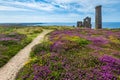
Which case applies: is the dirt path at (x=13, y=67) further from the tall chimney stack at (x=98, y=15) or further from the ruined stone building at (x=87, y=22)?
the ruined stone building at (x=87, y=22)

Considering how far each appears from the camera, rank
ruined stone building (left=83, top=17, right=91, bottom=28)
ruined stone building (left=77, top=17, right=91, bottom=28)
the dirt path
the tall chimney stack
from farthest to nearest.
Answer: ruined stone building (left=77, top=17, right=91, bottom=28) < ruined stone building (left=83, top=17, right=91, bottom=28) < the tall chimney stack < the dirt path

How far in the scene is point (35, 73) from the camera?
1457 cm

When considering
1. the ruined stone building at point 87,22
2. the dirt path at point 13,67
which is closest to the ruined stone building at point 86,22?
the ruined stone building at point 87,22

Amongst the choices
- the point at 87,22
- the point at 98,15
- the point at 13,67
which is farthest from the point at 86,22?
the point at 13,67

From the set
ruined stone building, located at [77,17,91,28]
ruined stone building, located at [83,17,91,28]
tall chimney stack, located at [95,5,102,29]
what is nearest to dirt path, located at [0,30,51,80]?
tall chimney stack, located at [95,5,102,29]

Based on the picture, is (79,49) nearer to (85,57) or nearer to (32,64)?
(85,57)

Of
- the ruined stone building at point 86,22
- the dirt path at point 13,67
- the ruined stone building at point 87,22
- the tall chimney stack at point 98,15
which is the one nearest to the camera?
the dirt path at point 13,67

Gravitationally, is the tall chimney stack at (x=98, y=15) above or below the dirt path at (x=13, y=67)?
above

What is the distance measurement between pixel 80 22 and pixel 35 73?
6388 cm

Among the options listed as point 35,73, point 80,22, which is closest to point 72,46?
point 35,73

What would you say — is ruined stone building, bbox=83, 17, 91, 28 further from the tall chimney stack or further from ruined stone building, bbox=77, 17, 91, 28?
the tall chimney stack

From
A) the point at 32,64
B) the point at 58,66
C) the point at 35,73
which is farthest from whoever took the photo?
the point at 32,64

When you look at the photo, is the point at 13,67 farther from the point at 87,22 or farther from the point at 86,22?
the point at 86,22

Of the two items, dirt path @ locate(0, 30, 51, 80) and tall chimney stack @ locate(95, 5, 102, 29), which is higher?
tall chimney stack @ locate(95, 5, 102, 29)
